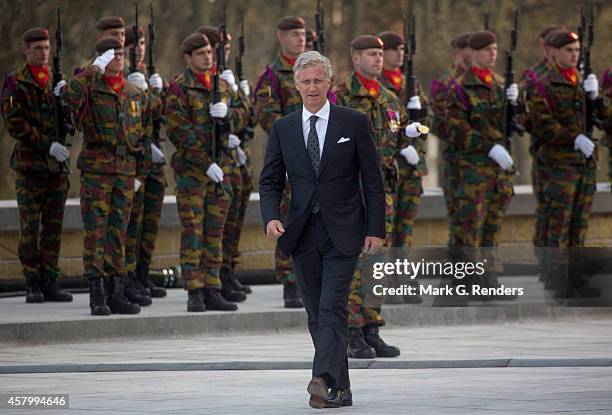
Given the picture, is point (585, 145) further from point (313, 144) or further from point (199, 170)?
point (313, 144)

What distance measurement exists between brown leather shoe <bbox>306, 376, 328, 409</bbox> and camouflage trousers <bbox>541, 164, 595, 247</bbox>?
686 cm

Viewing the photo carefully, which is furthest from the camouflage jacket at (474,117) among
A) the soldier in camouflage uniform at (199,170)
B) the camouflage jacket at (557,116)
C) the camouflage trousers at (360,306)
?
the camouflage trousers at (360,306)

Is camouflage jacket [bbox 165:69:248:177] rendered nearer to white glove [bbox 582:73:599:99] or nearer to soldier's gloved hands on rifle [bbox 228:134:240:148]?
soldier's gloved hands on rifle [bbox 228:134:240:148]

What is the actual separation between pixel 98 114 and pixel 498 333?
3.44 meters

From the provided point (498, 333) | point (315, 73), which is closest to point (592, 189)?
point (498, 333)

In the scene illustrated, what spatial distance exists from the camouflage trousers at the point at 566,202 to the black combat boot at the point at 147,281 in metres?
3.40

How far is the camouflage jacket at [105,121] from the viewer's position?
46.0 feet

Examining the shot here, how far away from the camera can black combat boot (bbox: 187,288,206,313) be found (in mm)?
14445

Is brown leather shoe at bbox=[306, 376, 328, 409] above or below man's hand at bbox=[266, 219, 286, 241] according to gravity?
below

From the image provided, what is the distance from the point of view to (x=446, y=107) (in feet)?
52.0

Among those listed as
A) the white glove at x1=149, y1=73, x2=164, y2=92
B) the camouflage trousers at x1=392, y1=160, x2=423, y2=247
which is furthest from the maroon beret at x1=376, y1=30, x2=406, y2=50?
the white glove at x1=149, y1=73, x2=164, y2=92

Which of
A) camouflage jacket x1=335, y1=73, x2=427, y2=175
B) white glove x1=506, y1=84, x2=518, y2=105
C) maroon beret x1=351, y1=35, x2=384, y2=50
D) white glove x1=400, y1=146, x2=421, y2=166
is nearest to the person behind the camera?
camouflage jacket x1=335, y1=73, x2=427, y2=175

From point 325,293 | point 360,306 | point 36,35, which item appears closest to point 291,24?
point 36,35

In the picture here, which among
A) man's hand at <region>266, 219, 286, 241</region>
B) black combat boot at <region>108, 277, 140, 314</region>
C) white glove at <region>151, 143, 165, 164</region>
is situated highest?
man's hand at <region>266, 219, 286, 241</region>
